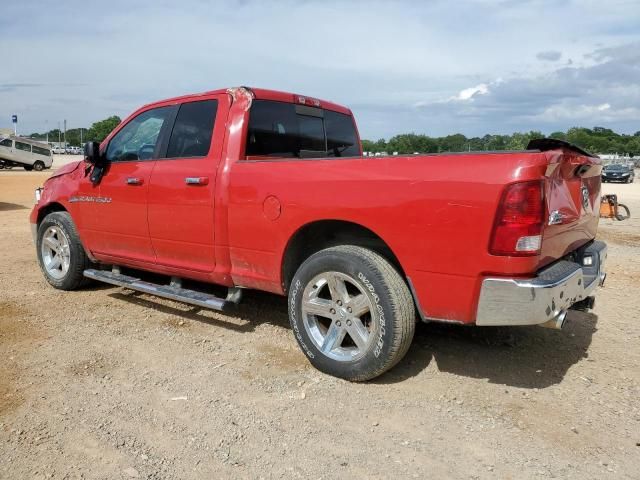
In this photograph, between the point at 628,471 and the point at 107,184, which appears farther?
the point at 107,184

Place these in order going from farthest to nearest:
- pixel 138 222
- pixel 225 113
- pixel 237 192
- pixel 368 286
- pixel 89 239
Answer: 1. pixel 89 239
2. pixel 138 222
3. pixel 225 113
4. pixel 237 192
5. pixel 368 286

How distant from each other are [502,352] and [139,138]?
3.58 meters

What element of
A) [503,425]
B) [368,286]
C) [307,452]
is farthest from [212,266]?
[503,425]

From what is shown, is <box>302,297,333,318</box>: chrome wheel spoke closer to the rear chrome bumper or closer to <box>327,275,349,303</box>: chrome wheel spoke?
<box>327,275,349,303</box>: chrome wheel spoke

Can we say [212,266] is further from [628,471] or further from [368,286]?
[628,471]

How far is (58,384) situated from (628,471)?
3300 mm

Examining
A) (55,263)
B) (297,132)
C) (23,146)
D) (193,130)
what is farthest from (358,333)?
(23,146)

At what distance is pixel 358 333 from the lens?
3602mm

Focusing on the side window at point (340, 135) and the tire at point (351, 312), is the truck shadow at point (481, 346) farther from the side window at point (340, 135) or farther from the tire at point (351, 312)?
the side window at point (340, 135)

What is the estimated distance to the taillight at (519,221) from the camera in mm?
2936

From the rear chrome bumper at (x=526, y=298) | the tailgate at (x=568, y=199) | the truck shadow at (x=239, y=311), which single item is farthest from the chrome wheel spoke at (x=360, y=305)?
the truck shadow at (x=239, y=311)

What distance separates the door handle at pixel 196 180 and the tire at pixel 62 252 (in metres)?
1.90

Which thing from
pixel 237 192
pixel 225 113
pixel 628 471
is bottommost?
pixel 628 471

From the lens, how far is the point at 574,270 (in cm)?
333
